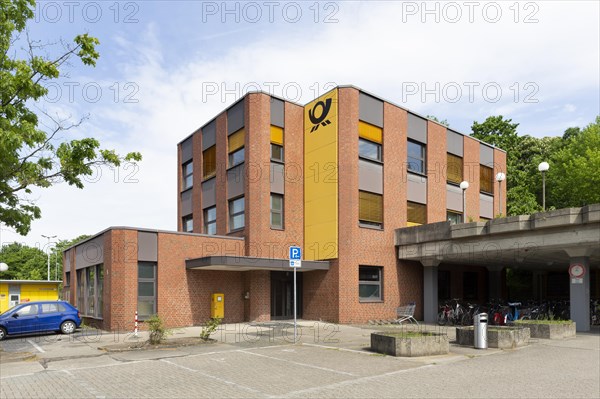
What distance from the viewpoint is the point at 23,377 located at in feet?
34.1

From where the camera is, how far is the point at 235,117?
2550 cm

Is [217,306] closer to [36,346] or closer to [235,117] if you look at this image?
[36,346]

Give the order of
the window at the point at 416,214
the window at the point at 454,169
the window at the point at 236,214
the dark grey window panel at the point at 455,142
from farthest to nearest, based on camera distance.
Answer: the dark grey window panel at the point at 455,142, the window at the point at 454,169, the window at the point at 416,214, the window at the point at 236,214

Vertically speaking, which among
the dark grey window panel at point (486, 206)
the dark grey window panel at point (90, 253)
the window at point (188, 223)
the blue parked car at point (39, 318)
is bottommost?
the blue parked car at point (39, 318)

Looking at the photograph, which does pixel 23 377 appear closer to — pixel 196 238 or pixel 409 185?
pixel 196 238

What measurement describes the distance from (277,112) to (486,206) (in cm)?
1509

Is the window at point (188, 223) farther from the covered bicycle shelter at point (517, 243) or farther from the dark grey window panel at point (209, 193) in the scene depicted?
the covered bicycle shelter at point (517, 243)

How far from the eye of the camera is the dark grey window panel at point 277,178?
950 inches

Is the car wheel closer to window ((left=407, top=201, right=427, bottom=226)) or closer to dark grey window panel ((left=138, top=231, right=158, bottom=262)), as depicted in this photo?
dark grey window panel ((left=138, top=231, right=158, bottom=262))

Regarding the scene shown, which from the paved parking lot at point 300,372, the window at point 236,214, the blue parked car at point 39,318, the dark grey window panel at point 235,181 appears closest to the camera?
the paved parking lot at point 300,372

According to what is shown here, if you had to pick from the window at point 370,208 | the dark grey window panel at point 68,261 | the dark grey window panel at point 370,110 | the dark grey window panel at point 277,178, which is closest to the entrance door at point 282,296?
the dark grey window panel at point 277,178

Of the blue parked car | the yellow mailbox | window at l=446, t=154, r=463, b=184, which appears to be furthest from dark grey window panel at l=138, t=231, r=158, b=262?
window at l=446, t=154, r=463, b=184

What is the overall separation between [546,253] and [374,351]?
1187 centimetres

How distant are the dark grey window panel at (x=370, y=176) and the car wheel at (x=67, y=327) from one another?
522 inches
